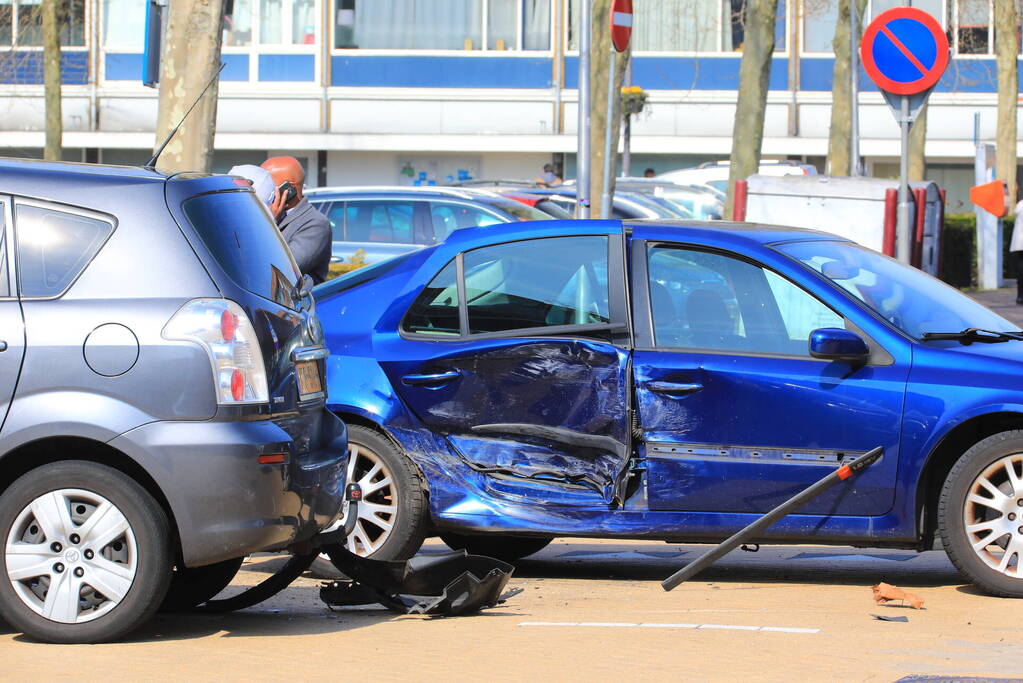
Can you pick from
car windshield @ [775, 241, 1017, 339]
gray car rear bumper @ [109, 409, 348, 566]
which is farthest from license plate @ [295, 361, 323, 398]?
car windshield @ [775, 241, 1017, 339]

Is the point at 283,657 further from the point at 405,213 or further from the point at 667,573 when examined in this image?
the point at 405,213

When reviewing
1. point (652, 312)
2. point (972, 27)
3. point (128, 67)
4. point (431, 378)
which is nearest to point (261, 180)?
point (431, 378)

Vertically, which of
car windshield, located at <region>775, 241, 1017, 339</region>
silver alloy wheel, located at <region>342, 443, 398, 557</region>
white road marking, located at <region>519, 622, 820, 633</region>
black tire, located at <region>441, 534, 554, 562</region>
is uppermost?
car windshield, located at <region>775, 241, 1017, 339</region>

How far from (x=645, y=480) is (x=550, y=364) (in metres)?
0.65

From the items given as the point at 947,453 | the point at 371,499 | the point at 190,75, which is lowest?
the point at 371,499

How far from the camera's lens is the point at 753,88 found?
1955 cm

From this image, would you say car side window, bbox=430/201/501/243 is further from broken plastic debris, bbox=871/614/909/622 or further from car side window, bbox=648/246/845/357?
broken plastic debris, bbox=871/614/909/622

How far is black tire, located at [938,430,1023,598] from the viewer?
6531 mm

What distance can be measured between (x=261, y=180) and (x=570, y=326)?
101 inches

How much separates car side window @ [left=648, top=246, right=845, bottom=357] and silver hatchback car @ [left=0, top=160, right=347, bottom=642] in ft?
6.53

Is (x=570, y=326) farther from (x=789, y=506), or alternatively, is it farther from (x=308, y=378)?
(x=308, y=378)

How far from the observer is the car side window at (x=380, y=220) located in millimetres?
16094

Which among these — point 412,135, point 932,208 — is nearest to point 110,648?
point 932,208

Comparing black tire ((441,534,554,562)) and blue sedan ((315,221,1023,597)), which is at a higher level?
blue sedan ((315,221,1023,597))
